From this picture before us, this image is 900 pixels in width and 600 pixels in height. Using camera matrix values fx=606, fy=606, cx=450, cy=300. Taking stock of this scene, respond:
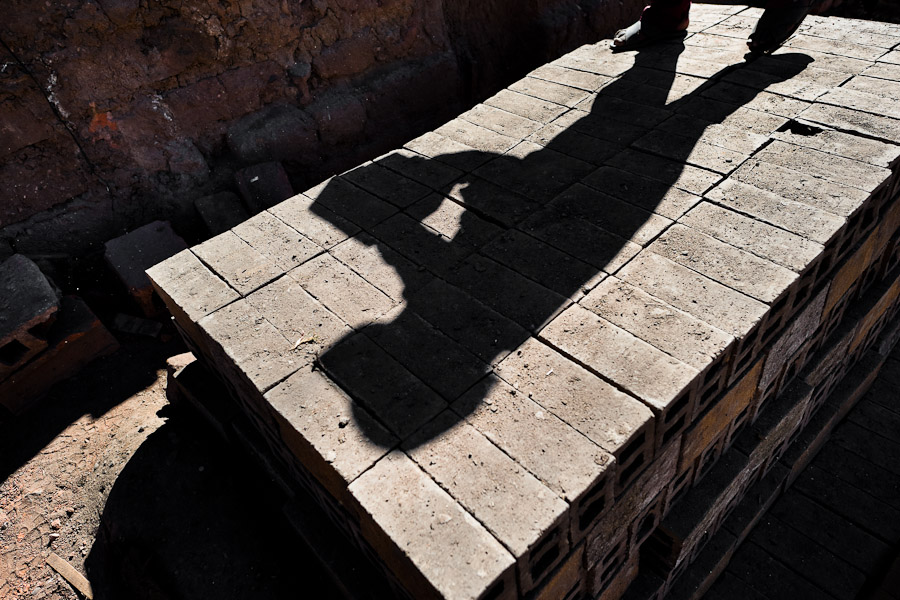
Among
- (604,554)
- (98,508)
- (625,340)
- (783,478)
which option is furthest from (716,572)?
(98,508)

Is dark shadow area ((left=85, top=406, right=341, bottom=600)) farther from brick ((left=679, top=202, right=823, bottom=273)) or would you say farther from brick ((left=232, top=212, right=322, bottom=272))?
brick ((left=679, top=202, right=823, bottom=273))

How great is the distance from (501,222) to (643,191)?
2.61 ft

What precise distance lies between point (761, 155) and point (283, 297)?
2716 millimetres

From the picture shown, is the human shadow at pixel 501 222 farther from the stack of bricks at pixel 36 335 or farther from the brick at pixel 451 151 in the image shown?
the stack of bricks at pixel 36 335

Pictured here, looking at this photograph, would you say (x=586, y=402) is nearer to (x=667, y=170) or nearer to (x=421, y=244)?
(x=421, y=244)

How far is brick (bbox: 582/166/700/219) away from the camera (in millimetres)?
3146

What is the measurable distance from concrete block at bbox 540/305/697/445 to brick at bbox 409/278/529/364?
17 centimetres

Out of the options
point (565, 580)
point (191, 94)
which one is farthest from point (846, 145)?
point (191, 94)

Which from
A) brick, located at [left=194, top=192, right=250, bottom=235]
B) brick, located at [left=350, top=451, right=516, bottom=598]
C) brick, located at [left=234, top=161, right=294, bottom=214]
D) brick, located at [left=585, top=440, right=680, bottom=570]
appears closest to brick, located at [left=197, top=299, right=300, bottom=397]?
brick, located at [left=350, top=451, right=516, bottom=598]

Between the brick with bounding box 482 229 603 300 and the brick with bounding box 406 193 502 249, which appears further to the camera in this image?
the brick with bounding box 406 193 502 249

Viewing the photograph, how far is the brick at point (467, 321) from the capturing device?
8.51 feet

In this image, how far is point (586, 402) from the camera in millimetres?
2314

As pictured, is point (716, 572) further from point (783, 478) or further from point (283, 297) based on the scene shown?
point (283, 297)

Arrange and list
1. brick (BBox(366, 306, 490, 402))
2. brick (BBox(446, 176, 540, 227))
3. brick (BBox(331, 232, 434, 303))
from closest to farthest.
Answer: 1. brick (BBox(366, 306, 490, 402))
2. brick (BBox(331, 232, 434, 303))
3. brick (BBox(446, 176, 540, 227))
